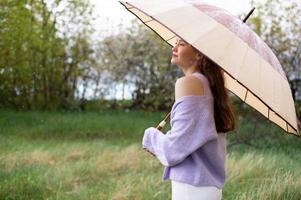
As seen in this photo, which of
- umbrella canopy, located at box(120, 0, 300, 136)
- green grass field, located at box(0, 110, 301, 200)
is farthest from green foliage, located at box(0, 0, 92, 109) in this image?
umbrella canopy, located at box(120, 0, 300, 136)

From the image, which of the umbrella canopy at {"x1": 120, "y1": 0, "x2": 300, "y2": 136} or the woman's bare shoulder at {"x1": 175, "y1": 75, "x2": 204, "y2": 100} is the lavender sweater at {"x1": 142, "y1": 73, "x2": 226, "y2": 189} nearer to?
the woman's bare shoulder at {"x1": 175, "y1": 75, "x2": 204, "y2": 100}

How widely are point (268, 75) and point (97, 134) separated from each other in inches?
280

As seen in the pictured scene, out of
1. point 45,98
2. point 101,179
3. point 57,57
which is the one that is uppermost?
point 101,179

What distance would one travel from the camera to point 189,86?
8.52 ft

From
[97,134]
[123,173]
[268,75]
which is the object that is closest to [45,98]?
[97,134]

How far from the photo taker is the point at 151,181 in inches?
213

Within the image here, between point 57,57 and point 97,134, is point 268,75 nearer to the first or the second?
point 97,134

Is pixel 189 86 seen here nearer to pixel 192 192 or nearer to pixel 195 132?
pixel 195 132

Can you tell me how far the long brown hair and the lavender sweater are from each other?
49mm

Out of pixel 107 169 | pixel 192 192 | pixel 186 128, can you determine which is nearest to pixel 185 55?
pixel 186 128

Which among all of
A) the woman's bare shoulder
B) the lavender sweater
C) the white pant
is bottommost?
the white pant

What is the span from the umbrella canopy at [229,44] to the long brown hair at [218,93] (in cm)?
7

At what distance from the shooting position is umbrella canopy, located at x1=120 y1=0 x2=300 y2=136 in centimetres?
259

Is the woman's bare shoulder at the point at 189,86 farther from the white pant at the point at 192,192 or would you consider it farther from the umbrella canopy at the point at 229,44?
the white pant at the point at 192,192
